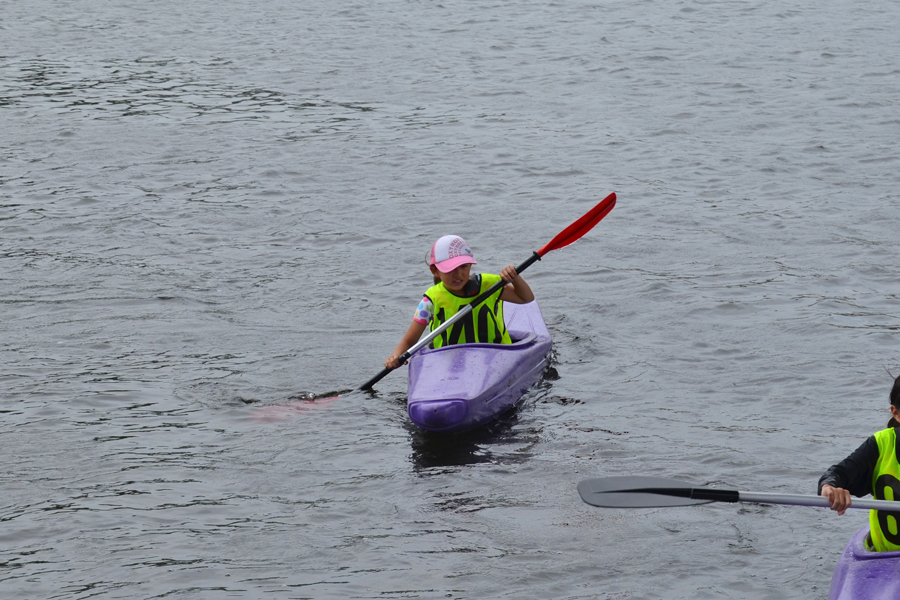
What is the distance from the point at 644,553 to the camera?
17.3 feet

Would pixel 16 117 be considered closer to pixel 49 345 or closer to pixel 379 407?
pixel 49 345

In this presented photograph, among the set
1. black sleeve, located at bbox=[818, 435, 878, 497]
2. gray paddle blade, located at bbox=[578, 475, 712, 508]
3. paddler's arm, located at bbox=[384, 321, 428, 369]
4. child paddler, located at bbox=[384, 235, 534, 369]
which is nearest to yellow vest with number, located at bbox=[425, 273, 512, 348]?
child paddler, located at bbox=[384, 235, 534, 369]

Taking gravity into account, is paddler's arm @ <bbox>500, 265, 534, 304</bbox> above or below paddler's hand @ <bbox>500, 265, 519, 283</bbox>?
below

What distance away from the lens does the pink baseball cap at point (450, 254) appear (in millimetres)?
6777

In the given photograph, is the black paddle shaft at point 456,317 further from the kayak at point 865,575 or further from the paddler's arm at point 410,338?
the kayak at point 865,575

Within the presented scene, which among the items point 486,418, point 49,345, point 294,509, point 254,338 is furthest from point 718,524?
point 49,345

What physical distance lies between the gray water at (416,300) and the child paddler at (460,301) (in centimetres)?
50

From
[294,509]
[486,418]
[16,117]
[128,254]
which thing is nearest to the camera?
[294,509]

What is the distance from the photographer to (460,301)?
276 inches

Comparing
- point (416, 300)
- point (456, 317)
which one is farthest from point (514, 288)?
point (416, 300)

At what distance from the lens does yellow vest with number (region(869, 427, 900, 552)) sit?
420 cm

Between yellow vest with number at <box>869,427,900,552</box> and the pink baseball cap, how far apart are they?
3076 millimetres

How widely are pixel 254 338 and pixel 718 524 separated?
411cm

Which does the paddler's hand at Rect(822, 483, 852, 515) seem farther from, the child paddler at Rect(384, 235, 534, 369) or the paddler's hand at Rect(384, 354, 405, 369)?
the paddler's hand at Rect(384, 354, 405, 369)
